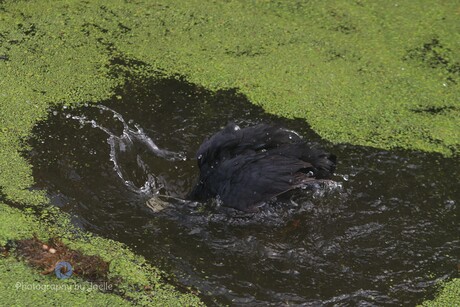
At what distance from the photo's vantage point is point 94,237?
4559mm

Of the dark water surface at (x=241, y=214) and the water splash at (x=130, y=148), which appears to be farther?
the water splash at (x=130, y=148)

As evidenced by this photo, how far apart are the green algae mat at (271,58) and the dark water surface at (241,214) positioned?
0.64 feet

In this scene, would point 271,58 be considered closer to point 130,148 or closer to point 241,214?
point 130,148

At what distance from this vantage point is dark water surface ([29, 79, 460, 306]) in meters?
4.43

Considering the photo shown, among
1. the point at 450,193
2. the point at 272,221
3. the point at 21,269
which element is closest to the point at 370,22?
the point at 450,193

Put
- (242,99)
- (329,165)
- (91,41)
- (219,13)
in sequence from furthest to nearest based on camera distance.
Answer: (219,13), (91,41), (242,99), (329,165)

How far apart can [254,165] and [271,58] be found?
185cm

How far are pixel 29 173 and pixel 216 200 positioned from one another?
1.26 m

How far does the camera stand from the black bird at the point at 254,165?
4.77 meters

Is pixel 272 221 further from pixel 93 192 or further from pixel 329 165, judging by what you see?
pixel 93 192

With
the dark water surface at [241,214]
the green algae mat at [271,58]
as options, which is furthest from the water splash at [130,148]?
the green algae mat at [271,58]

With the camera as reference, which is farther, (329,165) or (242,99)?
(242,99)

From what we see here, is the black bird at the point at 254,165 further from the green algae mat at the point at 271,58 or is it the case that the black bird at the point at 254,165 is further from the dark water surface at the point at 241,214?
the green algae mat at the point at 271,58

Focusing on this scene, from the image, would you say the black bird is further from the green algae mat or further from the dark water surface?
the green algae mat
